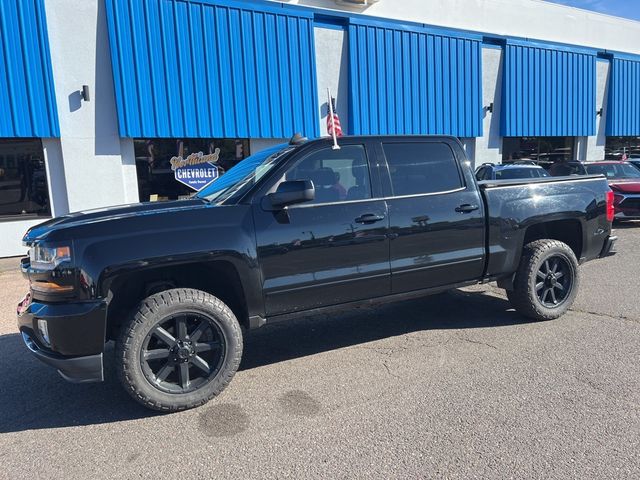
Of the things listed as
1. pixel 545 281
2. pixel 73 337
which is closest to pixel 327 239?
pixel 73 337

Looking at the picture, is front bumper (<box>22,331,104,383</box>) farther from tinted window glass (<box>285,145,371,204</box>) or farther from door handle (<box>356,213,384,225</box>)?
door handle (<box>356,213,384,225</box>)

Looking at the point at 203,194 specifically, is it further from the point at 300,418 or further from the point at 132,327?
the point at 300,418

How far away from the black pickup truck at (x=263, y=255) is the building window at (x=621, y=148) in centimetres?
1991

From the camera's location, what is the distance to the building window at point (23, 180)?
972 cm

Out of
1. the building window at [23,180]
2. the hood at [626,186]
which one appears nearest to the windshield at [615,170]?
the hood at [626,186]

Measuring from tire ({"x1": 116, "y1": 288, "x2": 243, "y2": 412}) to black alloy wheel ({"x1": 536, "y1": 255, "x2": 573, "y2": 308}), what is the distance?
3.39m

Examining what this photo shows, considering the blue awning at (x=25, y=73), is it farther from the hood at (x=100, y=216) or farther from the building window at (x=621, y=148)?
the building window at (x=621, y=148)

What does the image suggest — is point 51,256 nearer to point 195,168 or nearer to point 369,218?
point 369,218

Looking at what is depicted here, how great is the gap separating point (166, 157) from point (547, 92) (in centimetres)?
1463

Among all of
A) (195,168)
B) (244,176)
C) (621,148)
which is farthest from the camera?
(621,148)

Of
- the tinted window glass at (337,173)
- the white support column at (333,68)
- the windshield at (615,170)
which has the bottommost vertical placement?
the windshield at (615,170)

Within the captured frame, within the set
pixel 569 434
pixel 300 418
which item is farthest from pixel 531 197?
pixel 300 418

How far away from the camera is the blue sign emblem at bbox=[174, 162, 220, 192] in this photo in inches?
456

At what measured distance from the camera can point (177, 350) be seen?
130 inches
